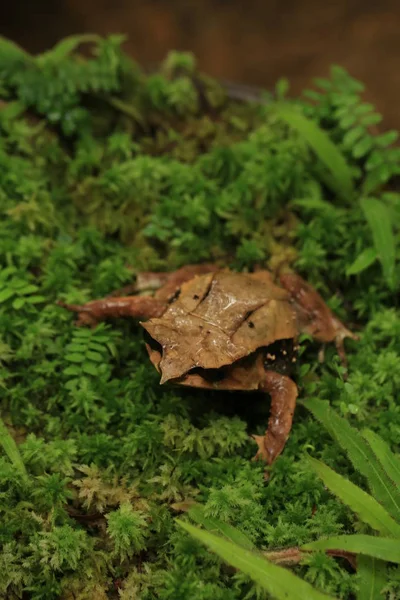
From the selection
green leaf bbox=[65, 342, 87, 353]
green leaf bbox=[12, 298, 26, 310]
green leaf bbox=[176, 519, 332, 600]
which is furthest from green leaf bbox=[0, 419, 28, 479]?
green leaf bbox=[176, 519, 332, 600]

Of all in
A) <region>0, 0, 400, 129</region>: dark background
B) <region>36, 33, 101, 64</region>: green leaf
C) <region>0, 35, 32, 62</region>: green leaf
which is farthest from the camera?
<region>0, 0, 400, 129</region>: dark background

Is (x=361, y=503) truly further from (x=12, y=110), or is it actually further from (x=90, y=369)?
(x=12, y=110)

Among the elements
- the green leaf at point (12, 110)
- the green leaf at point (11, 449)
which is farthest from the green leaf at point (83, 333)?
the green leaf at point (12, 110)

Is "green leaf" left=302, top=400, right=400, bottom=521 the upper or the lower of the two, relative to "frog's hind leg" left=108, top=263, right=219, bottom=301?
lower

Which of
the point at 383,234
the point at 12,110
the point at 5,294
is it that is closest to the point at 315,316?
the point at 383,234

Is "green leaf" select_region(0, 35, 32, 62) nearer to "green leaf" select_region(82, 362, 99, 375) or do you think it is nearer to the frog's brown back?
the frog's brown back

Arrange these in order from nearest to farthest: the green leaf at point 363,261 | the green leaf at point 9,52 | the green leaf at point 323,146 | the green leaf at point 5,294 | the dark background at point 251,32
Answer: the green leaf at point 5,294
the green leaf at point 363,261
the green leaf at point 323,146
the green leaf at point 9,52
the dark background at point 251,32

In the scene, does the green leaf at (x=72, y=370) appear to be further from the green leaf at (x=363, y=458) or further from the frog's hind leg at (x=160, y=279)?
the green leaf at (x=363, y=458)

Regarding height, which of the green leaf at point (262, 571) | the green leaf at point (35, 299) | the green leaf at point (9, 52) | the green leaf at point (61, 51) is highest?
the green leaf at point (61, 51)
